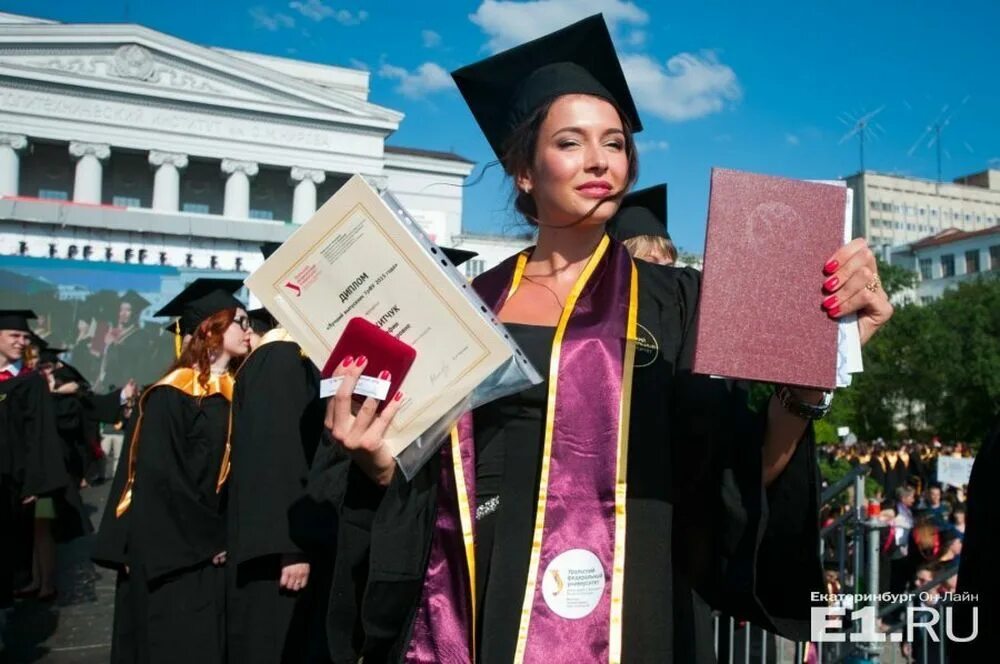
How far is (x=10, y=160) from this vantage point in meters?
46.2

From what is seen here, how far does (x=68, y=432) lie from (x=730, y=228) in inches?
368

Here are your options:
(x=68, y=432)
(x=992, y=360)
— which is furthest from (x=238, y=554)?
(x=992, y=360)

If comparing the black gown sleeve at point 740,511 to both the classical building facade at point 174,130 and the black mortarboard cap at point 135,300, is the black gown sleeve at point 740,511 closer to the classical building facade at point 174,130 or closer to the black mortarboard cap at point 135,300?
the black mortarboard cap at point 135,300

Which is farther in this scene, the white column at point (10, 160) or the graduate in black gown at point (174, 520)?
the white column at point (10, 160)

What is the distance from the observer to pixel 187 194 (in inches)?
2082

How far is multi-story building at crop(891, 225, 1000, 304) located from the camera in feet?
231


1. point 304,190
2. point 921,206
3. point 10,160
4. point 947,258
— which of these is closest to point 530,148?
point 304,190

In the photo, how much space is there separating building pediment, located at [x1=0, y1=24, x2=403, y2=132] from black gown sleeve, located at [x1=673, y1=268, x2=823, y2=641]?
5252 cm

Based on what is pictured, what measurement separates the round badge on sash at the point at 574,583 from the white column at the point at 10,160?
52.1 m

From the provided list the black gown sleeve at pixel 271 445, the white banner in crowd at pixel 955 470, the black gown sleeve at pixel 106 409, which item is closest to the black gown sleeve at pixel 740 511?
the black gown sleeve at pixel 271 445

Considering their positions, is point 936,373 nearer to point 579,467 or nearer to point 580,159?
point 580,159

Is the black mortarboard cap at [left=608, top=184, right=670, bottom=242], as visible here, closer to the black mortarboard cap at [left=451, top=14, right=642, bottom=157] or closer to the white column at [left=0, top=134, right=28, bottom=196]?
the black mortarboard cap at [left=451, top=14, right=642, bottom=157]

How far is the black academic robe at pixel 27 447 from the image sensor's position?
6660 millimetres

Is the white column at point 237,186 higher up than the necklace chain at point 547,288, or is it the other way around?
the white column at point 237,186
